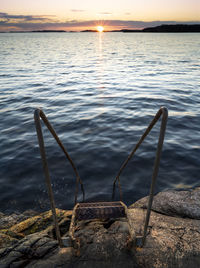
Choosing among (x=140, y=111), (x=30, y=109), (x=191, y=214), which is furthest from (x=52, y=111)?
(x=191, y=214)

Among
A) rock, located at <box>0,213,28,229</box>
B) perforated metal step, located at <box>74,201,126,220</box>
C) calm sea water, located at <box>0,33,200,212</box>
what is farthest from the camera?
calm sea water, located at <box>0,33,200,212</box>

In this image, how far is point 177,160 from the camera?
7941 millimetres

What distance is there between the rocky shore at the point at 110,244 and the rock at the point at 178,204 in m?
0.02

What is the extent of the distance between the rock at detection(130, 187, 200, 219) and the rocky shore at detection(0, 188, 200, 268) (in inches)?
0.9

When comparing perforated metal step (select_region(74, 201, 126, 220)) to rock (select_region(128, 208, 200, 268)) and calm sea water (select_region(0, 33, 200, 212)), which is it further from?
calm sea water (select_region(0, 33, 200, 212))

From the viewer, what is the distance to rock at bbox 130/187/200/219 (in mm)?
4664

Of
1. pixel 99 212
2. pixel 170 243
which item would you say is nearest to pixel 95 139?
pixel 99 212

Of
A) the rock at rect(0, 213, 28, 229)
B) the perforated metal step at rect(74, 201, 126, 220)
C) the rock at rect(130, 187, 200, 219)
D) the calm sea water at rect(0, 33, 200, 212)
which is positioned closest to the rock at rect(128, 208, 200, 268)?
the rock at rect(130, 187, 200, 219)

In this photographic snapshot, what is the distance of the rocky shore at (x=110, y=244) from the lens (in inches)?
123

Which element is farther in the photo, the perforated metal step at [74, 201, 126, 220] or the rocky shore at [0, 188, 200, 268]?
the perforated metal step at [74, 201, 126, 220]

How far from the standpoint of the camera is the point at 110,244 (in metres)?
3.46

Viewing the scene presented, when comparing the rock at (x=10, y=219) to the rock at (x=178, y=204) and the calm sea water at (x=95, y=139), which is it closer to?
the calm sea water at (x=95, y=139)

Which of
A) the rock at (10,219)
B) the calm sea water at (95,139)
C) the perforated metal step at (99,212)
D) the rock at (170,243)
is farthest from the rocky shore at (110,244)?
the calm sea water at (95,139)

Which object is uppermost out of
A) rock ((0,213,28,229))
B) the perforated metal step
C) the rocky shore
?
the perforated metal step
